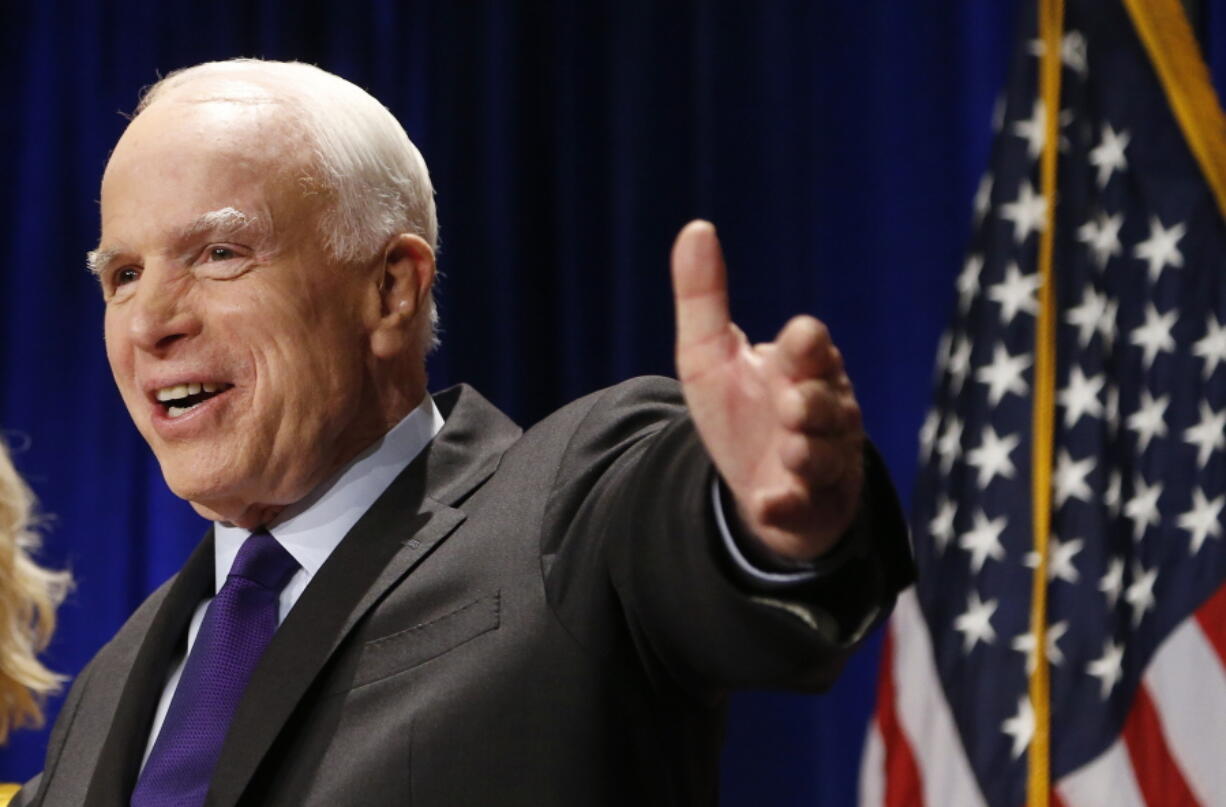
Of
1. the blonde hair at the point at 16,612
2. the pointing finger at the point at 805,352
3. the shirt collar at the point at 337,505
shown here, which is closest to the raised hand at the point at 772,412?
the pointing finger at the point at 805,352

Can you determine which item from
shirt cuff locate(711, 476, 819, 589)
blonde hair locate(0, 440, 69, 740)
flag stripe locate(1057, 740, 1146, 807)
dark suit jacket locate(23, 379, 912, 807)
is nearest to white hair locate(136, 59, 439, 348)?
dark suit jacket locate(23, 379, 912, 807)

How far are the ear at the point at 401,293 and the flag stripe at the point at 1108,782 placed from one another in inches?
52.1

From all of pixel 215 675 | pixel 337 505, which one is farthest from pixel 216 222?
pixel 215 675

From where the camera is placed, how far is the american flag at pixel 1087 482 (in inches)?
85.8

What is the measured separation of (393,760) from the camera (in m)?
1.12

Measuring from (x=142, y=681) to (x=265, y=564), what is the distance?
18 centimetres

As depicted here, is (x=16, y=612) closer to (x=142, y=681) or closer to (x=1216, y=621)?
(x=142, y=681)

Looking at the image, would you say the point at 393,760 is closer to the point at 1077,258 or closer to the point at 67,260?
the point at 1077,258

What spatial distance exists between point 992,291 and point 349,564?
143 centimetres

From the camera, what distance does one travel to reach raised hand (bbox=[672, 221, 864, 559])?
821 mm

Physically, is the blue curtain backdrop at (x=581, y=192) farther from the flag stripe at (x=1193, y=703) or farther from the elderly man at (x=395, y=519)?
the elderly man at (x=395, y=519)

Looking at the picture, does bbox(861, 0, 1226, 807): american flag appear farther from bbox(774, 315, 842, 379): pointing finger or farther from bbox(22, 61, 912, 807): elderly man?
bbox(774, 315, 842, 379): pointing finger

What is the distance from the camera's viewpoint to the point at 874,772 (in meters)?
2.43

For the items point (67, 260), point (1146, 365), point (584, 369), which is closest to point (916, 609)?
point (1146, 365)
